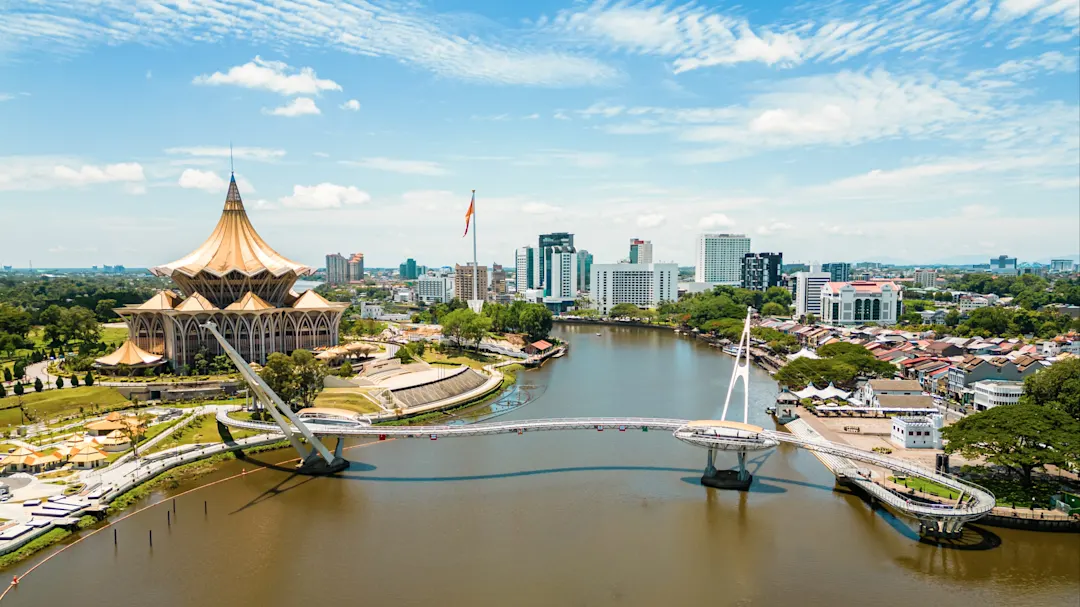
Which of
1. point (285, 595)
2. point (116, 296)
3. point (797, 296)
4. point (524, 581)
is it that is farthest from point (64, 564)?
point (797, 296)

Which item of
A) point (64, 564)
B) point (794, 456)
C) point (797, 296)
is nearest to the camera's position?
point (64, 564)

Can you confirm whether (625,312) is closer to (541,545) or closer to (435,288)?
(435,288)

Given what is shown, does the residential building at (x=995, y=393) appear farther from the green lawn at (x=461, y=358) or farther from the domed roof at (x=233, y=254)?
the domed roof at (x=233, y=254)

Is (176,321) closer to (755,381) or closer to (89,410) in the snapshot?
(89,410)

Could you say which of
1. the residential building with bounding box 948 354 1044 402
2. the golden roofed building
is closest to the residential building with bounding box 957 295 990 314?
the residential building with bounding box 948 354 1044 402

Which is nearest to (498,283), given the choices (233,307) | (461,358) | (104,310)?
(104,310)

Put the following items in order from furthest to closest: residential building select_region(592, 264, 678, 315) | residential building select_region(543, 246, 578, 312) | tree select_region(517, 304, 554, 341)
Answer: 1. residential building select_region(543, 246, 578, 312)
2. residential building select_region(592, 264, 678, 315)
3. tree select_region(517, 304, 554, 341)

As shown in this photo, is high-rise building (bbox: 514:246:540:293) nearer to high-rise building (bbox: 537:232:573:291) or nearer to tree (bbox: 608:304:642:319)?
high-rise building (bbox: 537:232:573:291)

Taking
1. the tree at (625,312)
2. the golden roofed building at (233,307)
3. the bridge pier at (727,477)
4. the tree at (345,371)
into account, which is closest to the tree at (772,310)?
the tree at (625,312)
